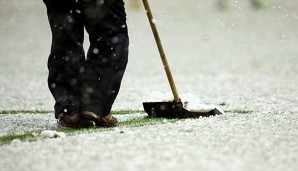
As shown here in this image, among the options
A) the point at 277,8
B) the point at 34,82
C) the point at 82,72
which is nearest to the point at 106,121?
the point at 82,72

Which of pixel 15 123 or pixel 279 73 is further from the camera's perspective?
pixel 279 73

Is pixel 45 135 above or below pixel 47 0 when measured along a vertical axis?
below

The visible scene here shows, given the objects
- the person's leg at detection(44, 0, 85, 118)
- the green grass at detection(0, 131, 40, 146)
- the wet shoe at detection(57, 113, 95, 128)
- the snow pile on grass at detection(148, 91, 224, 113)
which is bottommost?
the green grass at detection(0, 131, 40, 146)

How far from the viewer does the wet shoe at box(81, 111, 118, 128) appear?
4.33 meters

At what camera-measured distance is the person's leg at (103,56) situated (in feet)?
14.4

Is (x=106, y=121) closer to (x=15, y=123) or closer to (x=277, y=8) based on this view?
(x=15, y=123)

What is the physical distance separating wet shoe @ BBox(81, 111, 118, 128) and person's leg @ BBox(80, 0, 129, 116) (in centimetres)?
3

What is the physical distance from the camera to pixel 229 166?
3.01 meters

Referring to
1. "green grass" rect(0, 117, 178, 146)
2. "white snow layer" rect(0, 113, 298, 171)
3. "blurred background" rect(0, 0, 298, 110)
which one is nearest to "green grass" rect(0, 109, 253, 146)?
"green grass" rect(0, 117, 178, 146)

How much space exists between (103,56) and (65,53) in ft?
0.92

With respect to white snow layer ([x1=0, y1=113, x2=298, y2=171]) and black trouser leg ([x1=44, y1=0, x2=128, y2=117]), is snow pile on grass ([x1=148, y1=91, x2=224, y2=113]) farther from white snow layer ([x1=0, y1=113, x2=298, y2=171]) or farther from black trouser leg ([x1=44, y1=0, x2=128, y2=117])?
black trouser leg ([x1=44, y1=0, x2=128, y2=117])

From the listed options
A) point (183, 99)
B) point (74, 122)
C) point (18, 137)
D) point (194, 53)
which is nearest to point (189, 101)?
point (183, 99)

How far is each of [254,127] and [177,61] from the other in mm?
7921

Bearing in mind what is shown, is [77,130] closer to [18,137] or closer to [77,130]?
[77,130]
